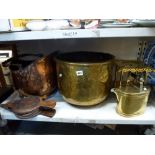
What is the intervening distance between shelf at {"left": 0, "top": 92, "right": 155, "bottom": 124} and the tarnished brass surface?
1.0 inches

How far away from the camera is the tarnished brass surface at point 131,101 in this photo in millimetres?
675

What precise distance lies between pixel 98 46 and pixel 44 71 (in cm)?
39

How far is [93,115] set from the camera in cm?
73

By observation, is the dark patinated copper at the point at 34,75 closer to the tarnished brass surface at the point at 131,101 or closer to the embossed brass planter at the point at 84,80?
A: the embossed brass planter at the point at 84,80

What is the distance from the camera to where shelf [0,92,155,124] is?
0.70 m

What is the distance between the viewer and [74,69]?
0.65m

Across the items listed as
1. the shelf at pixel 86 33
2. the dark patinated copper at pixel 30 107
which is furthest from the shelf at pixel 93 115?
the shelf at pixel 86 33

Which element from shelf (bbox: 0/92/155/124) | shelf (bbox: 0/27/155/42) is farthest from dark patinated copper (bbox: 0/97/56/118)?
shelf (bbox: 0/27/155/42)

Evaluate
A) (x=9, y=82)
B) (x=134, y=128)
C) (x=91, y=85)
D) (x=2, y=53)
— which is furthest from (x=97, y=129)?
(x=2, y=53)

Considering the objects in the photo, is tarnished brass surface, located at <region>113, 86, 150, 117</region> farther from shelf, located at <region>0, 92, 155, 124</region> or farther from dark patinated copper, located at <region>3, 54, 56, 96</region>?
dark patinated copper, located at <region>3, 54, 56, 96</region>

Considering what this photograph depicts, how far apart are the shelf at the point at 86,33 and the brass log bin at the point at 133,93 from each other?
0.19 meters

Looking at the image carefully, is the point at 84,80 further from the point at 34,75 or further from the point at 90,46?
the point at 90,46

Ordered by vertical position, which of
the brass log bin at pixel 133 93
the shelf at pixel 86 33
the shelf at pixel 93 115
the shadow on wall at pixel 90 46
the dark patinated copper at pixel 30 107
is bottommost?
the shelf at pixel 93 115
